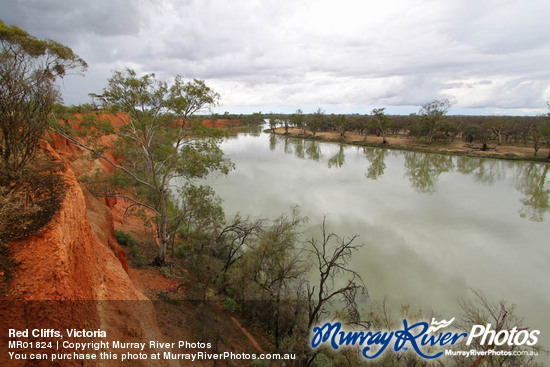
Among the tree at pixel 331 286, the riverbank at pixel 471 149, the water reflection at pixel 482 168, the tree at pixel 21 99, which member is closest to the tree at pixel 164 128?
the tree at pixel 21 99

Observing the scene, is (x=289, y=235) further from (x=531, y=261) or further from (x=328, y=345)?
(x=531, y=261)

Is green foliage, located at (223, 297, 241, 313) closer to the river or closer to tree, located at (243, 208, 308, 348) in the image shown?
tree, located at (243, 208, 308, 348)

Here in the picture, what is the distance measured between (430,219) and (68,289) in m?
22.0

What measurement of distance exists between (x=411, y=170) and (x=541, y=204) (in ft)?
46.1

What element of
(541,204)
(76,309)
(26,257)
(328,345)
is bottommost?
(328,345)

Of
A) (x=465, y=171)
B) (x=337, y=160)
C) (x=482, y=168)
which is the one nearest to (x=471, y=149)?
(x=482, y=168)

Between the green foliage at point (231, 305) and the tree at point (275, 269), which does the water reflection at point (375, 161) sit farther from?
the green foliage at point (231, 305)

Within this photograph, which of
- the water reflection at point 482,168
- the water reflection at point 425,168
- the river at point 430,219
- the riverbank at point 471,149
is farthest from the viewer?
the riverbank at point 471,149

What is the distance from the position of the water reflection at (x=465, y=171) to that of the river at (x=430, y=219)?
5.6 inches

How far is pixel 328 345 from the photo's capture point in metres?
8.93

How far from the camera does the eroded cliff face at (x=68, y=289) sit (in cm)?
368

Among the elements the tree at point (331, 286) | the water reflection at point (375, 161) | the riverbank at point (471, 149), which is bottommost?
the tree at point (331, 286)

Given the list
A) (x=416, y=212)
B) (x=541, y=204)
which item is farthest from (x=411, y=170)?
(x=416, y=212)

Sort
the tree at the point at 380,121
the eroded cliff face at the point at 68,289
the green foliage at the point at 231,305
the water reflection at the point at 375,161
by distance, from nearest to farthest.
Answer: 1. the eroded cliff face at the point at 68,289
2. the green foliage at the point at 231,305
3. the water reflection at the point at 375,161
4. the tree at the point at 380,121
